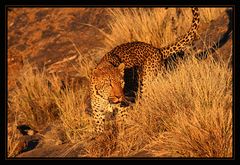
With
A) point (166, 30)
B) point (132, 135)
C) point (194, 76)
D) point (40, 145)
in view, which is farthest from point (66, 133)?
point (166, 30)

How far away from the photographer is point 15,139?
11.1 m

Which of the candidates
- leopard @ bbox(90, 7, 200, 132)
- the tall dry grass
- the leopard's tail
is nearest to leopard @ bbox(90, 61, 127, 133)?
leopard @ bbox(90, 7, 200, 132)

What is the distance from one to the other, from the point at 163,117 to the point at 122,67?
126cm

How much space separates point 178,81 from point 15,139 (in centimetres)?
339

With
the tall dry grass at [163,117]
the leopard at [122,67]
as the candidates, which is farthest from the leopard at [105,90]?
Answer: the tall dry grass at [163,117]

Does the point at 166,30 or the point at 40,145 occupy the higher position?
the point at 166,30

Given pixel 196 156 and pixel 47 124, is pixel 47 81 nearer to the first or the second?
pixel 47 124

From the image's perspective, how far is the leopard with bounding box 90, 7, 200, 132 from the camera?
9547 millimetres

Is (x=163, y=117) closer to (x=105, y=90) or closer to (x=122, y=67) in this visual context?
(x=105, y=90)

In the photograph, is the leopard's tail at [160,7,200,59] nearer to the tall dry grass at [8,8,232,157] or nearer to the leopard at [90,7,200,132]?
the leopard at [90,7,200,132]

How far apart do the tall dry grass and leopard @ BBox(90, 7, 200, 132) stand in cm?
34

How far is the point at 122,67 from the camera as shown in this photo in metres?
9.70

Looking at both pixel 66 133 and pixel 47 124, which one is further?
pixel 47 124

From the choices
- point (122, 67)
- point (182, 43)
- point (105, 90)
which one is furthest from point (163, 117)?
point (182, 43)
